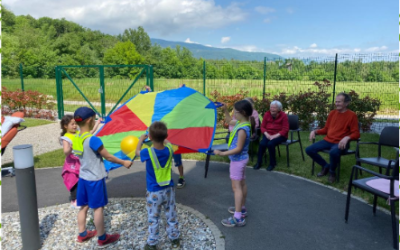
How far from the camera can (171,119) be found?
191 inches

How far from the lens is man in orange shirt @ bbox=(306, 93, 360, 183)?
566cm

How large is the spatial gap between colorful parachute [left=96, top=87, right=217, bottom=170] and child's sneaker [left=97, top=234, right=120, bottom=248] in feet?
3.10

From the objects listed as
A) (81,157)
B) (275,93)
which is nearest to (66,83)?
(275,93)

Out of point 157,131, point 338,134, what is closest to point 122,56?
point 338,134

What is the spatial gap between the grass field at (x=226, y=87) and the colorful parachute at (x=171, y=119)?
24.1 feet

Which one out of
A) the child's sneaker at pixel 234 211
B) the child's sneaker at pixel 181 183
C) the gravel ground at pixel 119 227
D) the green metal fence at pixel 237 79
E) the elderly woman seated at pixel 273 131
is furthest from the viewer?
the green metal fence at pixel 237 79

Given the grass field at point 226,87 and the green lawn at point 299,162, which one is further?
the grass field at point 226,87

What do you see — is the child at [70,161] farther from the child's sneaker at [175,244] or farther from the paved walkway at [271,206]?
the child's sneaker at [175,244]

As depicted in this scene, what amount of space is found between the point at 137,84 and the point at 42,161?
22.3 feet

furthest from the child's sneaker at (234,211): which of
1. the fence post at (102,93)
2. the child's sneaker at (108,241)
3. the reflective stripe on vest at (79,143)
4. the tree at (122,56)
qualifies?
the tree at (122,56)

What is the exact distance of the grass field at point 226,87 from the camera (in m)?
12.0

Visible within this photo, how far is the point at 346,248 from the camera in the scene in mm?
3592

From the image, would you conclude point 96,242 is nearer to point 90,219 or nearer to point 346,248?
point 90,219

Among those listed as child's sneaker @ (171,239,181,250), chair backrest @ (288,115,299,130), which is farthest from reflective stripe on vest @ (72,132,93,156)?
chair backrest @ (288,115,299,130)
